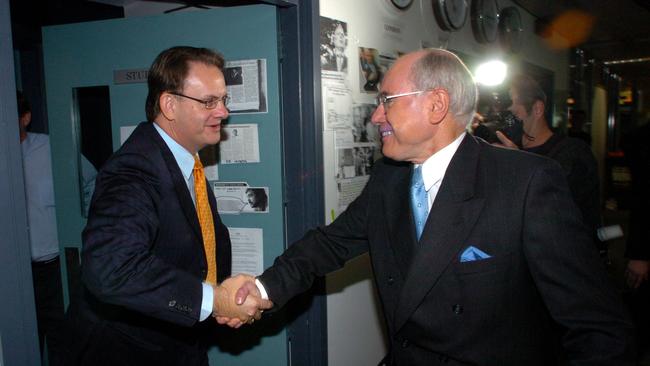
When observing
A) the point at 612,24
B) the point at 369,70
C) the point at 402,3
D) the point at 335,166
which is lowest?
the point at 335,166

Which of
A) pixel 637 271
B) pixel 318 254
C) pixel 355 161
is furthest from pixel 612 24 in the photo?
pixel 318 254

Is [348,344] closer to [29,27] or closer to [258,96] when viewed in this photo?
[258,96]

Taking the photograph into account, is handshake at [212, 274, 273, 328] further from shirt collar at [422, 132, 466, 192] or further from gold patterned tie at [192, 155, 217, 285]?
shirt collar at [422, 132, 466, 192]

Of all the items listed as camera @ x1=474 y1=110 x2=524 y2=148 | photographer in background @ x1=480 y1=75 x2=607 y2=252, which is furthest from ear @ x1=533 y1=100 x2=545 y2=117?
camera @ x1=474 y1=110 x2=524 y2=148

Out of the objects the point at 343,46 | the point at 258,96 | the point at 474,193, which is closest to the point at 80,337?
the point at 258,96

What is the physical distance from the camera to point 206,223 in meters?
2.01

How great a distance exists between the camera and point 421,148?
1709mm

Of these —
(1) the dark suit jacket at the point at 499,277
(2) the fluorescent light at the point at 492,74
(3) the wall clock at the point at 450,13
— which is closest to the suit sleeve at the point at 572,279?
(1) the dark suit jacket at the point at 499,277

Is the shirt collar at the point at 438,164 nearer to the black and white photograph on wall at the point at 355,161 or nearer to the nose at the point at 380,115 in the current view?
the nose at the point at 380,115

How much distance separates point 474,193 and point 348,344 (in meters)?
1.86

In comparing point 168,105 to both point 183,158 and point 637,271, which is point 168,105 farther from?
point 637,271

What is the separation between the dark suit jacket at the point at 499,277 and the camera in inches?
49.5

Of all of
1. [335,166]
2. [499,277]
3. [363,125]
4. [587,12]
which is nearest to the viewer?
[499,277]

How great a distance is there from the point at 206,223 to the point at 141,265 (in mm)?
504
